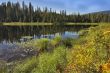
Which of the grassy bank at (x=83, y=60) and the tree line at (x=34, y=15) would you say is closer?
the grassy bank at (x=83, y=60)

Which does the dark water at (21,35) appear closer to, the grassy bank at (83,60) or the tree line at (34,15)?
the grassy bank at (83,60)

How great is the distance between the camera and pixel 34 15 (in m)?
167

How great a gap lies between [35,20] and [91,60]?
153 metres

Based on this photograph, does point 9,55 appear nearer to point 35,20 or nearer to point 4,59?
point 4,59

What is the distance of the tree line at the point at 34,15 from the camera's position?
16050 centimetres

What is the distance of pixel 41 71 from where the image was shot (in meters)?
17.2

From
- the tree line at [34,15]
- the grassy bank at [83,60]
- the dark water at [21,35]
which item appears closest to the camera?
the grassy bank at [83,60]

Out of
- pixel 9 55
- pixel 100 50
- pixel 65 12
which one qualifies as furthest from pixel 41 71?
pixel 65 12

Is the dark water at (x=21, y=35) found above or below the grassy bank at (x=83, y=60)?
below

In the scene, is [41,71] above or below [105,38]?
below

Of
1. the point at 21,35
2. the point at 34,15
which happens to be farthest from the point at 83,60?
the point at 34,15

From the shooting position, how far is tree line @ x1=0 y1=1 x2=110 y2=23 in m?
160

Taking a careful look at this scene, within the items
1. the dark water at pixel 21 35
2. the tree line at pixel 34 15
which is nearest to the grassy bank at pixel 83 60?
the dark water at pixel 21 35

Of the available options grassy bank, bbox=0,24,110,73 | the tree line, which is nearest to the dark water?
grassy bank, bbox=0,24,110,73
